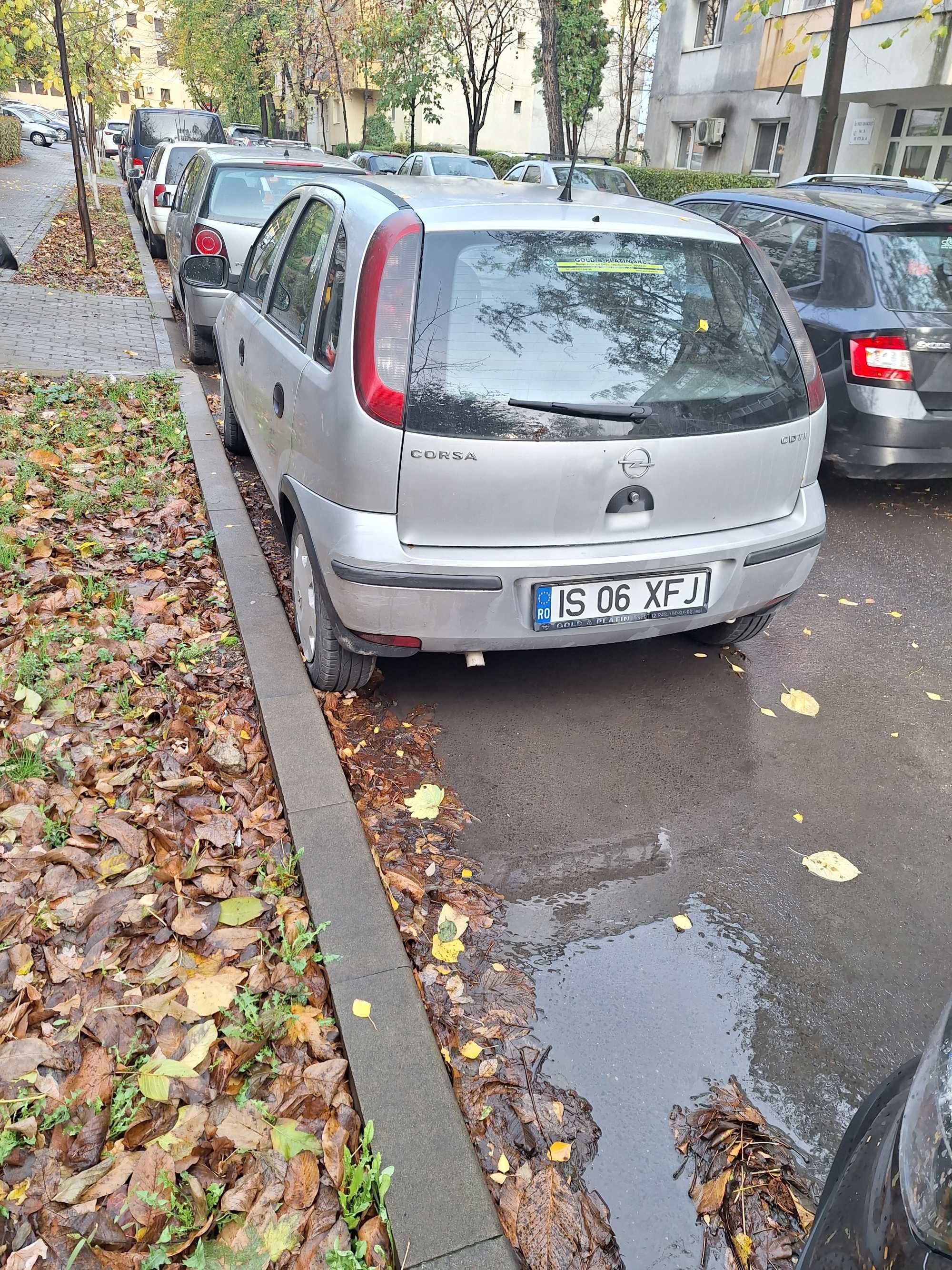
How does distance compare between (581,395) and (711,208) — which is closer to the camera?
(581,395)

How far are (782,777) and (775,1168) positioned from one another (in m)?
1.58

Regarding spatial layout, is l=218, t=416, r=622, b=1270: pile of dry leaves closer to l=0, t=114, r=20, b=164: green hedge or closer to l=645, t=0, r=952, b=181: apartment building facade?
l=645, t=0, r=952, b=181: apartment building facade

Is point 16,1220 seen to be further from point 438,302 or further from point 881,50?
point 881,50

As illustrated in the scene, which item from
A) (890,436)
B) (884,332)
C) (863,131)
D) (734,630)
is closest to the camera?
(734,630)

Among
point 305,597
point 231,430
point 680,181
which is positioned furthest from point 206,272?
point 680,181

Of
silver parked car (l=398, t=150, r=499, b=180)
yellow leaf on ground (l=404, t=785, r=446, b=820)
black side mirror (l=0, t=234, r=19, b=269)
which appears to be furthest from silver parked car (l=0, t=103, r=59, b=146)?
yellow leaf on ground (l=404, t=785, r=446, b=820)

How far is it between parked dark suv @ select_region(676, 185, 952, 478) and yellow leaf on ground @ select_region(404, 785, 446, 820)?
12.3ft

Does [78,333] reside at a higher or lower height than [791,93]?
lower

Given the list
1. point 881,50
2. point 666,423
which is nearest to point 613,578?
point 666,423

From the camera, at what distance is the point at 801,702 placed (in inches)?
155

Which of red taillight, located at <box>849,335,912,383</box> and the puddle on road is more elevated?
red taillight, located at <box>849,335,912,383</box>

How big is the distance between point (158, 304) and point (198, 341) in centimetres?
336

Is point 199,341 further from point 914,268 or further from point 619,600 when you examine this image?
point 619,600

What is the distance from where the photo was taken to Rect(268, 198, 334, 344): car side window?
12.3ft
